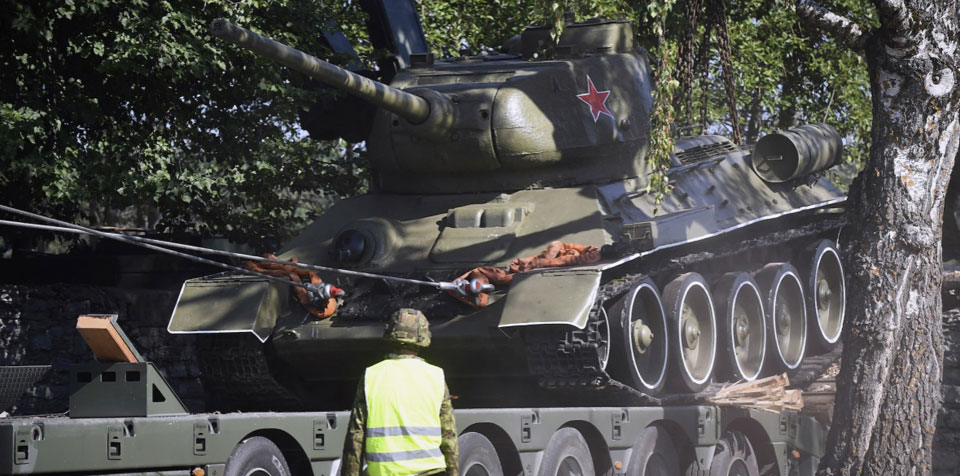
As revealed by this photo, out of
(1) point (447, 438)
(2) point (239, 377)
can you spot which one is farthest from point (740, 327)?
(1) point (447, 438)

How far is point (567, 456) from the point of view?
929 centimetres

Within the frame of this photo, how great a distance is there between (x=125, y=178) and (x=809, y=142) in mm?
7453

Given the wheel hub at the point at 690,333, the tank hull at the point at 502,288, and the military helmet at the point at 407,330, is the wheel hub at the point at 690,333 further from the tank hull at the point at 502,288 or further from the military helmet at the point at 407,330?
the military helmet at the point at 407,330

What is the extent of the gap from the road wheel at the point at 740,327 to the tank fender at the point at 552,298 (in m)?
2.78

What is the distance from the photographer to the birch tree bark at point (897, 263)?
1040cm

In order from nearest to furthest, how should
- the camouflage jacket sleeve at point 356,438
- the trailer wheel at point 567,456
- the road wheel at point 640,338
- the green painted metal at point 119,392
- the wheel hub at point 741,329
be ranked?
the camouflage jacket sleeve at point 356,438 < the green painted metal at point 119,392 < the trailer wheel at point 567,456 < the road wheel at point 640,338 < the wheel hub at point 741,329

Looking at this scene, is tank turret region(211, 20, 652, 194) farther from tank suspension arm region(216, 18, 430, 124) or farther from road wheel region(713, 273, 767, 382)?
road wheel region(713, 273, 767, 382)

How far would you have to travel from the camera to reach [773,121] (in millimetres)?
27734

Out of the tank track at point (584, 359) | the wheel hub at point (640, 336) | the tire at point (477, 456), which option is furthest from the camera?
the wheel hub at point (640, 336)

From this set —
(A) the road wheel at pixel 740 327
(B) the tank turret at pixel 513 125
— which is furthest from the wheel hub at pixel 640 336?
(B) the tank turret at pixel 513 125

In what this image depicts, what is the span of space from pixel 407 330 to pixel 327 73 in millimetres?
4352

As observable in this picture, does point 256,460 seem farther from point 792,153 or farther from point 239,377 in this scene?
point 792,153

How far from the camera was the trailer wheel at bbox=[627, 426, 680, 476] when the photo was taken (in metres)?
10.1

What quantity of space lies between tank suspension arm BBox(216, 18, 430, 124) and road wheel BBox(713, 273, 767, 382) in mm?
3332
